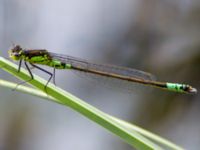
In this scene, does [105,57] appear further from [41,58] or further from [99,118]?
[99,118]

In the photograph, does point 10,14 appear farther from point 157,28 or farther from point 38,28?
point 157,28

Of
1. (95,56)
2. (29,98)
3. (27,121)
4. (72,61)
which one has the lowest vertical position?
(27,121)

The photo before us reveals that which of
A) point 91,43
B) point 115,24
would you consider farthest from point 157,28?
point 91,43

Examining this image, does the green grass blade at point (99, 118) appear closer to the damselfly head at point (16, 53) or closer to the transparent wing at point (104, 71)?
the damselfly head at point (16, 53)

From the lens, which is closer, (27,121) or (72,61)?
(72,61)

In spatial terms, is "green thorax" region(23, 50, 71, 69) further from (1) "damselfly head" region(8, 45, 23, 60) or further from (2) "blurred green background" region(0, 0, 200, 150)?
(2) "blurred green background" region(0, 0, 200, 150)

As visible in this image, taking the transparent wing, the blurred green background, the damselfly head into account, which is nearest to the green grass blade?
the damselfly head

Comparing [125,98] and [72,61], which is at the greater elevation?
[72,61]

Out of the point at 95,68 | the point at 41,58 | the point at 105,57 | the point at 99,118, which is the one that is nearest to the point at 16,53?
the point at 41,58
